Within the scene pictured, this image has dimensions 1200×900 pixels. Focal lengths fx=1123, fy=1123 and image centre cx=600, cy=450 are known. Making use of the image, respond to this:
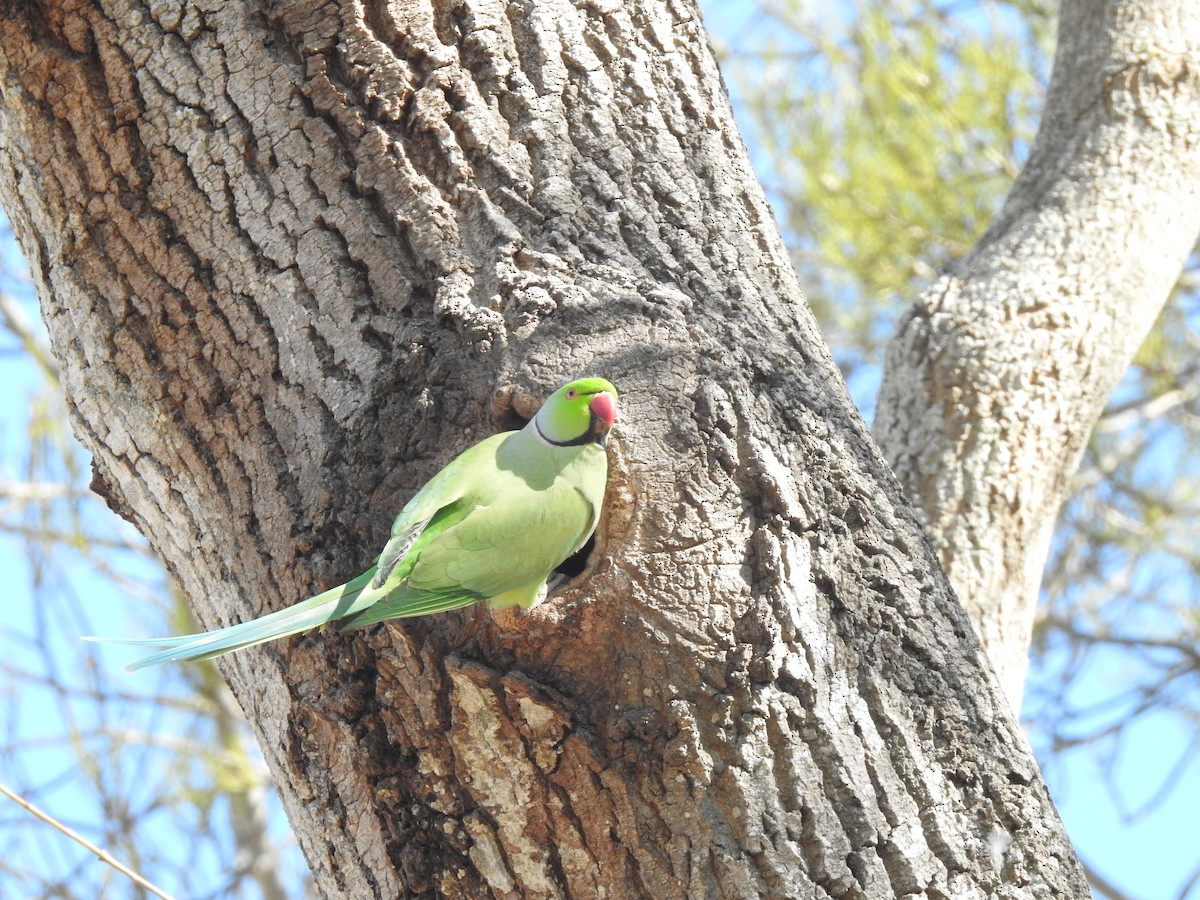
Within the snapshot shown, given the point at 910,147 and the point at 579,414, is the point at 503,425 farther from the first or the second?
the point at 910,147

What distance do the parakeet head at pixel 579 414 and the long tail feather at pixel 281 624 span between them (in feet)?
0.97

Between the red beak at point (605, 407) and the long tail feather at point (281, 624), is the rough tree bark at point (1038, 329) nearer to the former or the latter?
the red beak at point (605, 407)

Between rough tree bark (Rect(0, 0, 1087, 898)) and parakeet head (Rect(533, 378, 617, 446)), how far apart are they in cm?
4

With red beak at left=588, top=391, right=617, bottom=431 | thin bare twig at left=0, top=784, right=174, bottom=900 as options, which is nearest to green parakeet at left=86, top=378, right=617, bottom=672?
red beak at left=588, top=391, right=617, bottom=431

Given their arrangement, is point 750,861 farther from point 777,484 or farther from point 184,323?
point 184,323

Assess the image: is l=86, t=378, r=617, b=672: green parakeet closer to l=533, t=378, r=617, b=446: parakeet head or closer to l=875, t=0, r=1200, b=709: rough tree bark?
l=533, t=378, r=617, b=446: parakeet head

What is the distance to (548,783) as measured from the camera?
52.0 inches

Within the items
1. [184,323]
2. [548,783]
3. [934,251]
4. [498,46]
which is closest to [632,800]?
[548,783]

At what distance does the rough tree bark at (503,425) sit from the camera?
1.33 metres

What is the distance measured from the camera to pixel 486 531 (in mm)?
1502

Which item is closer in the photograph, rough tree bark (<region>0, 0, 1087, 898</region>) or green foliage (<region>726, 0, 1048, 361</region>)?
rough tree bark (<region>0, 0, 1087, 898</region>)

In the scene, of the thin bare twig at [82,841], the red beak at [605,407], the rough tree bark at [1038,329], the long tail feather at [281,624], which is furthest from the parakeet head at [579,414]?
the rough tree bark at [1038,329]

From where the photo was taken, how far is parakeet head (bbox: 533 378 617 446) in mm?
1443

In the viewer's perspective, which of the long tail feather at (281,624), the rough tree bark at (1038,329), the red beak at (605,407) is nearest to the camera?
the long tail feather at (281,624)
